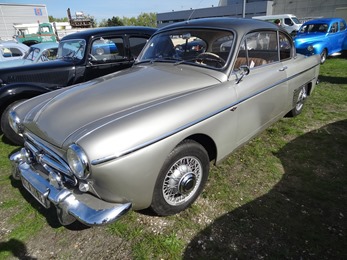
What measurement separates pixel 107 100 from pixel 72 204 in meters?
0.98

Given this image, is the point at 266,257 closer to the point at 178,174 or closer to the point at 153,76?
the point at 178,174

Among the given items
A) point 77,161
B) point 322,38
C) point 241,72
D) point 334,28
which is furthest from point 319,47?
point 77,161

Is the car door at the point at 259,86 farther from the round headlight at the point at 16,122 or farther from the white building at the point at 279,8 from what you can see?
the white building at the point at 279,8

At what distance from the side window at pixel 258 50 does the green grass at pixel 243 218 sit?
124cm

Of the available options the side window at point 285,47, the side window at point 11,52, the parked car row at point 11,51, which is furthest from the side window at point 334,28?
the side window at point 11,52

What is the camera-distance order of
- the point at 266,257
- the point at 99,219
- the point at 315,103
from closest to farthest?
the point at 99,219, the point at 266,257, the point at 315,103

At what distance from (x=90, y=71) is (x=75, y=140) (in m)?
3.46

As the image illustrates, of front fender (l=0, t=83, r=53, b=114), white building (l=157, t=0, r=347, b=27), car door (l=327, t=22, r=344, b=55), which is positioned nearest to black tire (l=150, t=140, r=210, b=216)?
front fender (l=0, t=83, r=53, b=114)

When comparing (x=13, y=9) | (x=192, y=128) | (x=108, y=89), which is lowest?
(x=192, y=128)

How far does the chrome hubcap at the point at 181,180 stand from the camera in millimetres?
2402

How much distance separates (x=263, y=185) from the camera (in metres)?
2.97

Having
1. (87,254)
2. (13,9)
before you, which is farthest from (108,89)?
(13,9)

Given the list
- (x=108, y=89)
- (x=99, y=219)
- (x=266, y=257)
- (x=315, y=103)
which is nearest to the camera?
(x=99, y=219)

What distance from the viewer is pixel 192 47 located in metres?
3.35
